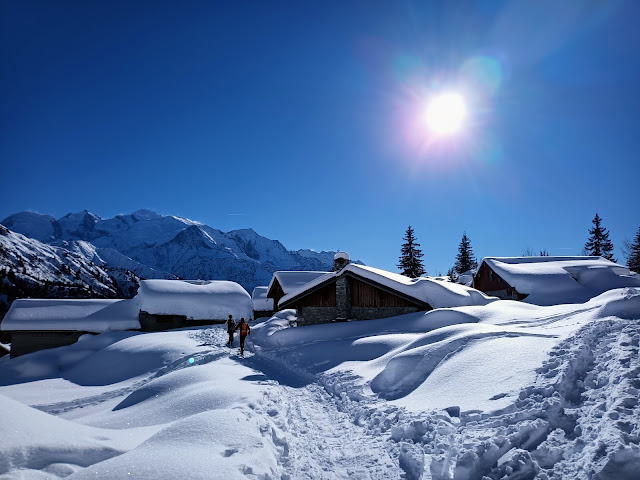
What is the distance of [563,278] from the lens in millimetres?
29078

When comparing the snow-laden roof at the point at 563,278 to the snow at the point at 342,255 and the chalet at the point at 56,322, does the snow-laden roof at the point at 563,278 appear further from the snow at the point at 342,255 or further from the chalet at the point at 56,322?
the chalet at the point at 56,322

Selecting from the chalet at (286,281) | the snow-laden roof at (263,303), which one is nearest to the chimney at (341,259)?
the chalet at (286,281)

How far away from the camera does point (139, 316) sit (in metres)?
30.6

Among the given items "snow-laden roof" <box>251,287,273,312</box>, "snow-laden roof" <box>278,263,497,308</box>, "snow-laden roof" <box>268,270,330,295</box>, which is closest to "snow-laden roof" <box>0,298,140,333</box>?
"snow-laden roof" <box>268,270,330,295</box>

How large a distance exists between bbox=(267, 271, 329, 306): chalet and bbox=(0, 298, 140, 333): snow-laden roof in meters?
15.2

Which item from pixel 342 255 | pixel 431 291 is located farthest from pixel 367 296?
pixel 342 255

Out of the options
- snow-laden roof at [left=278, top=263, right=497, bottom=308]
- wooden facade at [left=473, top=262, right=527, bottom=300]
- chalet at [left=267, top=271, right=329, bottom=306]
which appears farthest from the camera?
chalet at [left=267, top=271, right=329, bottom=306]

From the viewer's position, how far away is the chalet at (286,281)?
39.5 meters

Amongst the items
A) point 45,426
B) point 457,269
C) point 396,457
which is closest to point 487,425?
point 396,457

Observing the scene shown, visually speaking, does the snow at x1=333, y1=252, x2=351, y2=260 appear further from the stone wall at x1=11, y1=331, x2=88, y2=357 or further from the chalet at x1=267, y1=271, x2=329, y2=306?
the stone wall at x1=11, y1=331, x2=88, y2=357

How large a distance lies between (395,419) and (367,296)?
14.2 meters

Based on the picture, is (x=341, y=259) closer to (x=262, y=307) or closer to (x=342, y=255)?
(x=342, y=255)

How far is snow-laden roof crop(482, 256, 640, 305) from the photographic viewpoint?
27562 mm

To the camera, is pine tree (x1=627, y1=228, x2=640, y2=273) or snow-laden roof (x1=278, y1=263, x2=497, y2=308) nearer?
snow-laden roof (x1=278, y1=263, x2=497, y2=308)
